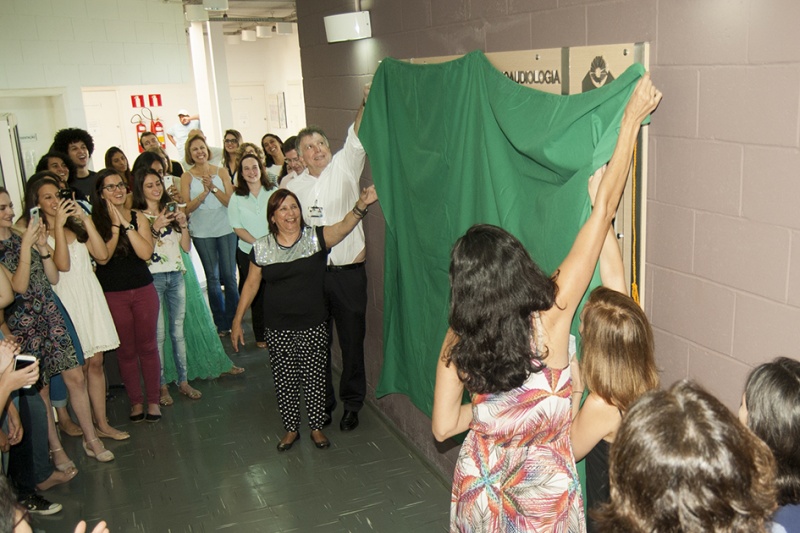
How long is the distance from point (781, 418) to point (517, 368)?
739 millimetres

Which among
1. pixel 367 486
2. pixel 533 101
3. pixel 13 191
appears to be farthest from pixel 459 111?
pixel 13 191

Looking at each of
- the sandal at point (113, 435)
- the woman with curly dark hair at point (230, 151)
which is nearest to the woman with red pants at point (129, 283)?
the sandal at point (113, 435)

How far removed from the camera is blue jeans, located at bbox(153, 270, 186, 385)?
480 cm

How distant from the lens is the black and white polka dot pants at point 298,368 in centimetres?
415

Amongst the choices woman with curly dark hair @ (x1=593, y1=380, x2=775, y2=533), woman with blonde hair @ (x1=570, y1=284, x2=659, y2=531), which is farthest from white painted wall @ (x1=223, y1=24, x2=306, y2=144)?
woman with curly dark hair @ (x1=593, y1=380, x2=775, y2=533)

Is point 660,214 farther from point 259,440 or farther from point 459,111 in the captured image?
point 259,440

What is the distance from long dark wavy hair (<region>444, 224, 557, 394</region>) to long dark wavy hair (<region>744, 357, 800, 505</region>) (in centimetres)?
66

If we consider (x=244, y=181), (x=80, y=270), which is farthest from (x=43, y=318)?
(x=244, y=181)

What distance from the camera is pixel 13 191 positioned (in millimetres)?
6977

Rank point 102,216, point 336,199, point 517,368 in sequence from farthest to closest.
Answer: point 102,216 → point 336,199 → point 517,368

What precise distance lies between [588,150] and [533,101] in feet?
1.18

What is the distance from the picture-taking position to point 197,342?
5.24 m

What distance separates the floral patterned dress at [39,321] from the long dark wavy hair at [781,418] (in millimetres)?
3446

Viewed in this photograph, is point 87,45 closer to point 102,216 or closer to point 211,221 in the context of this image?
point 211,221
